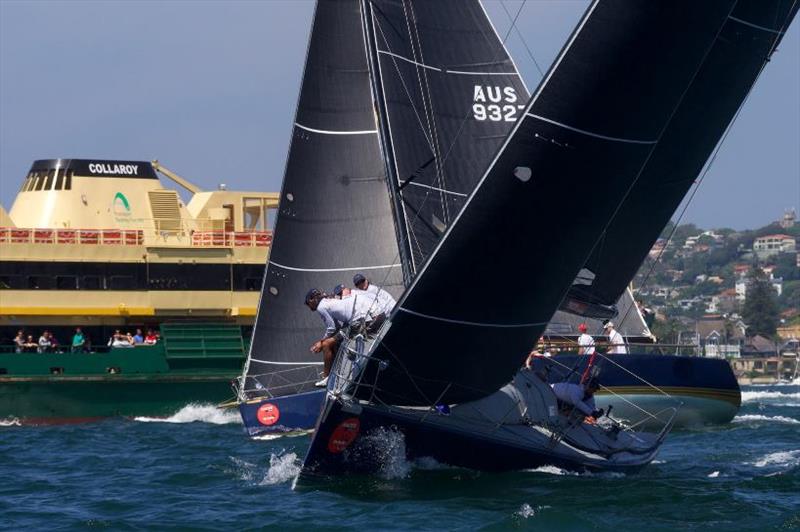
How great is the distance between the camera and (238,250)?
3378cm

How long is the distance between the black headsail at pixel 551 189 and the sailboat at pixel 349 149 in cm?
768

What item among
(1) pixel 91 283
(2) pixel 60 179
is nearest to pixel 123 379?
(1) pixel 91 283

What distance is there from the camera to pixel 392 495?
1431 cm

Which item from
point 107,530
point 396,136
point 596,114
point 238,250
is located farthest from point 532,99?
point 238,250

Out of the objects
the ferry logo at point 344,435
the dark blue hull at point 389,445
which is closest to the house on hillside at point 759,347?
the dark blue hull at point 389,445

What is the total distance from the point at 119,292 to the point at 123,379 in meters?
2.59

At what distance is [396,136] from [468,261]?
7964 millimetres

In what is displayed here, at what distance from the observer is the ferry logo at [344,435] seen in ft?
49.0

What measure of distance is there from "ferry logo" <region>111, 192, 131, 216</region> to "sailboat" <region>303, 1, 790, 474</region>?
2000cm

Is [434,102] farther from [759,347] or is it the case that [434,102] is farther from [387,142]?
[759,347]

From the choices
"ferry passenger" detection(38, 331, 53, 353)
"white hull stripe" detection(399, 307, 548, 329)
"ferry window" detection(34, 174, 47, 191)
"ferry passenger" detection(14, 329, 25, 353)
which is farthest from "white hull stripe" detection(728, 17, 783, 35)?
"ferry window" detection(34, 174, 47, 191)

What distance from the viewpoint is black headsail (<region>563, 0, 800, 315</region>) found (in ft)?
55.9

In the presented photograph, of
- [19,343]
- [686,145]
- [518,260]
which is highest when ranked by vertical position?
[686,145]

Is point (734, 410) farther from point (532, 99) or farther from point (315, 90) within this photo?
point (532, 99)
